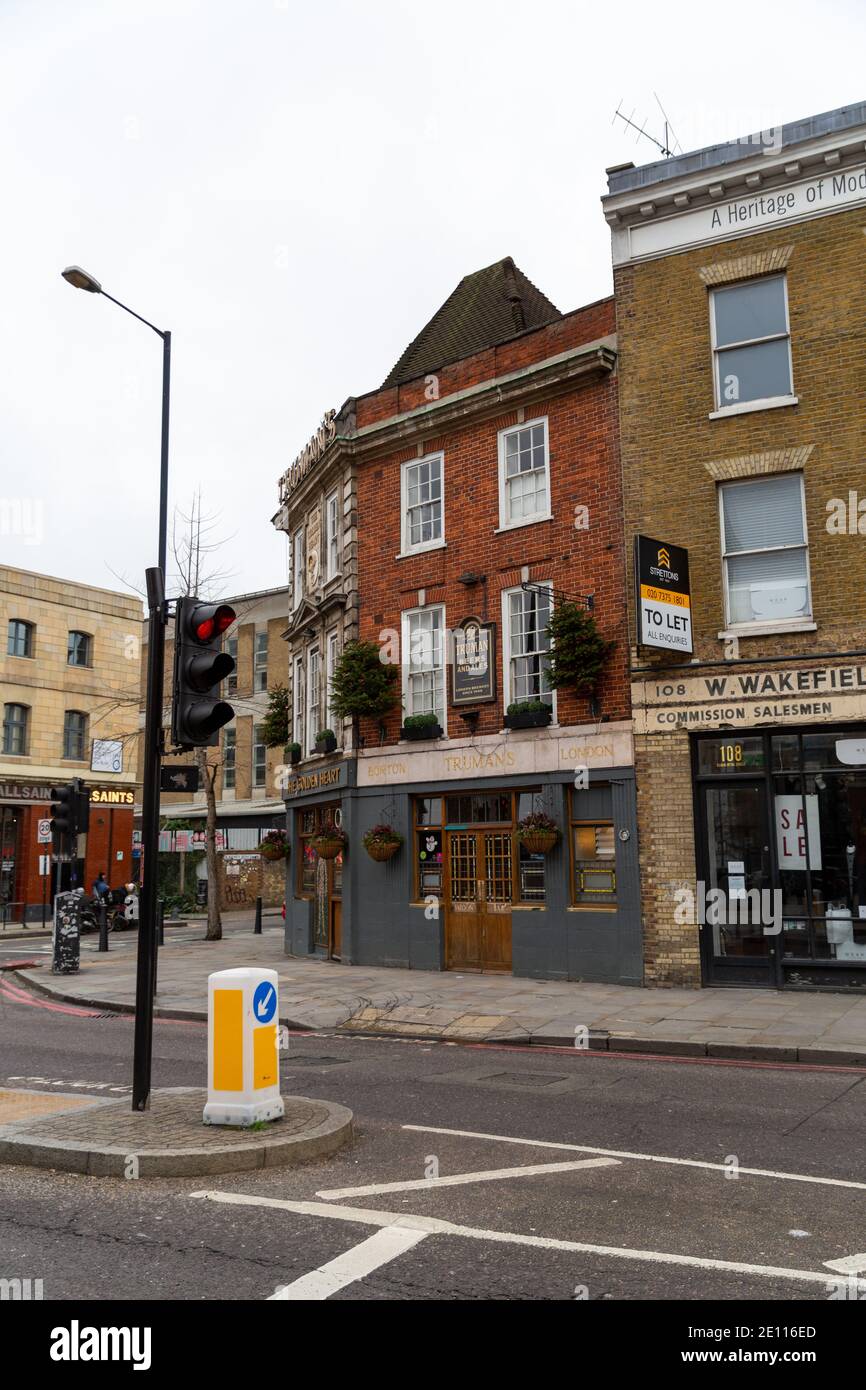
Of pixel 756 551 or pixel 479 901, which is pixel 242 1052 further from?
pixel 479 901

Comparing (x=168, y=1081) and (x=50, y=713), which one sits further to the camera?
(x=50, y=713)

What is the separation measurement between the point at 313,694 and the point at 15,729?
2049 centimetres

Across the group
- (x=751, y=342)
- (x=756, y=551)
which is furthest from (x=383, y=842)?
(x=751, y=342)

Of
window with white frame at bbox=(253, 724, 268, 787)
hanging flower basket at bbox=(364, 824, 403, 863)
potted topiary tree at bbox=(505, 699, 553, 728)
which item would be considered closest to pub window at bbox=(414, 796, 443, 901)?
hanging flower basket at bbox=(364, 824, 403, 863)

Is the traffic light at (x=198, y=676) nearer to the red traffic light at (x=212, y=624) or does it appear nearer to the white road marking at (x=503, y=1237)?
the red traffic light at (x=212, y=624)

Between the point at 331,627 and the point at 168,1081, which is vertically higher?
the point at 331,627

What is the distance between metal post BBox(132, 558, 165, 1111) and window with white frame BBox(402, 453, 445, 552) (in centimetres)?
1235

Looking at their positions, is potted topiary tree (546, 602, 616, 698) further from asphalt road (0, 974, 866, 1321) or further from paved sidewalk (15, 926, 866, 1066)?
asphalt road (0, 974, 866, 1321)

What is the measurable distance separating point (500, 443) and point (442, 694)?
4.53m

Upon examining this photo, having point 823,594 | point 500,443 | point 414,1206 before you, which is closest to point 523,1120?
point 414,1206

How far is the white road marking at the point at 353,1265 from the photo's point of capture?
180 inches

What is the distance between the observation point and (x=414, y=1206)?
5.85 m

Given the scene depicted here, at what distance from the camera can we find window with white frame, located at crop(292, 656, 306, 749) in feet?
80.1
